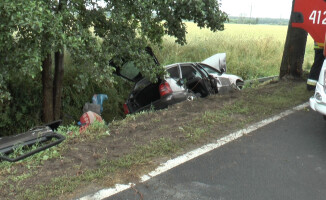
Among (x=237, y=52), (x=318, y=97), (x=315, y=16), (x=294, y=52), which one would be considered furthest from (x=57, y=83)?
(x=237, y=52)

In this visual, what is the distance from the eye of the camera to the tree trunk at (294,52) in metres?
8.57

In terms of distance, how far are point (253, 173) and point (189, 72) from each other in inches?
208

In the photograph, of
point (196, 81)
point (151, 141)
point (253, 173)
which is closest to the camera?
point (253, 173)

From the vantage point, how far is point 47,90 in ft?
29.9

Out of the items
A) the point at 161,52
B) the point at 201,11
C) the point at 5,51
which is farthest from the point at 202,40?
the point at 5,51

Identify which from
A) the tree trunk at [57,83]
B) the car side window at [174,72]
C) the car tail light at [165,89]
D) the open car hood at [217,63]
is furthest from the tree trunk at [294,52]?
the tree trunk at [57,83]

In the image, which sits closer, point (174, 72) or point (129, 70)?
point (129, 70)

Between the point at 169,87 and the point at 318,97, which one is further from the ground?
the point at 318,97

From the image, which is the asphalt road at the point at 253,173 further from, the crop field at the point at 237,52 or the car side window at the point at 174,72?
the crop field at the point at 237,52

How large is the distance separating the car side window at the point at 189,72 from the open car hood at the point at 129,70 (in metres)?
1.15

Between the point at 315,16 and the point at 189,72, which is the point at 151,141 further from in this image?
the point at 189,72

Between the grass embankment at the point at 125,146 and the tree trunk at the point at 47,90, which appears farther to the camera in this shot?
the tree trunk at the point at 47,90

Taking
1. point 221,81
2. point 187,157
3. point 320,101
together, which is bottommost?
A: point 221,81

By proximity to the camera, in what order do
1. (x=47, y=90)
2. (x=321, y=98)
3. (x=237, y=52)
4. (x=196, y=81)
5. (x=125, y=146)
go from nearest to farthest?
1. (x=125, y=146)
2. (x=321, y=98)
3. (x=196, y=81)
4. (x=47, y=90)
5. (x=237, y=52)
